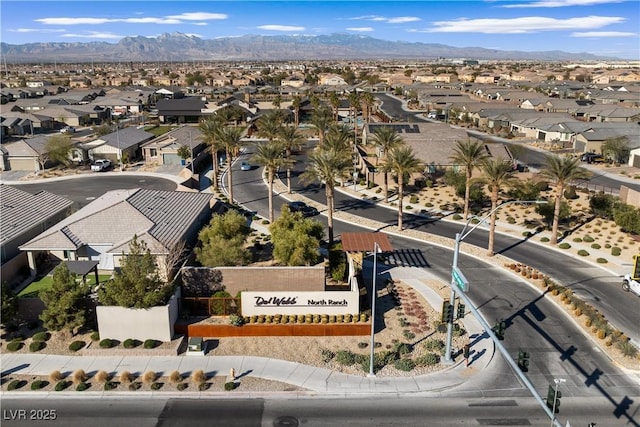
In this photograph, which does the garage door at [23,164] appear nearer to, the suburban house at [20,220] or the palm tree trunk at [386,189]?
the suburban house at [20,220]

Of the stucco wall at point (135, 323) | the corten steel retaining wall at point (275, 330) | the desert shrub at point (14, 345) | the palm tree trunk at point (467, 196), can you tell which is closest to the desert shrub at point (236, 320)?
the corten steel retaining wall at point (275, 330)

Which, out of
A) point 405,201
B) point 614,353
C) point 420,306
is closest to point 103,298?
point 420,306

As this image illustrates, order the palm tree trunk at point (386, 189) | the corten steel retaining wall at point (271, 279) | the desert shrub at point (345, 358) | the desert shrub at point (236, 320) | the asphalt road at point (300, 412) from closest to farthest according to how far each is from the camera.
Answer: the asphalt road at point (300, 412) < the desert shrub at point (345, 358) < the desert shrub at point (236, 320) < the corten steel retaining wall at point (271, 279) < the palm tree trunk at point (386, 189)

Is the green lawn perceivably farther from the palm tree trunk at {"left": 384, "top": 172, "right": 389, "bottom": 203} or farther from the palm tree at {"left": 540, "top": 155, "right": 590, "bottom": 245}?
the palm tree at {"left": 540, "top": 155, "right": 590, "bottom": 245}

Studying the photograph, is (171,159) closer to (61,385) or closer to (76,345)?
(76,345)

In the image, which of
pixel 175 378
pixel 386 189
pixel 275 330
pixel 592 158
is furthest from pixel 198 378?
pixel 592 158

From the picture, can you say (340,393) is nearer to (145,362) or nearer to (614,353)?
(145,362)

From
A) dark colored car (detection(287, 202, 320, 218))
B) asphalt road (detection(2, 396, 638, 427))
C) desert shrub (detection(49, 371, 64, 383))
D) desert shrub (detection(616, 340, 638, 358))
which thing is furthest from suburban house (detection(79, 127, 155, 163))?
desert shrub (detection(616, 340, 638, 358))
